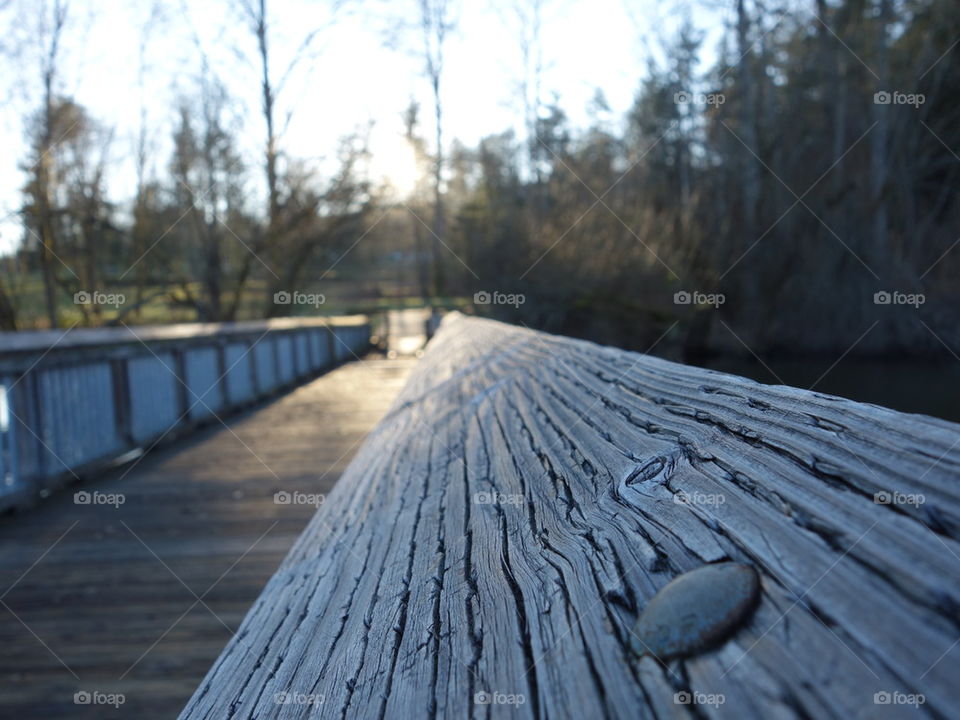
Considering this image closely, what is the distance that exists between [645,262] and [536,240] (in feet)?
8.67

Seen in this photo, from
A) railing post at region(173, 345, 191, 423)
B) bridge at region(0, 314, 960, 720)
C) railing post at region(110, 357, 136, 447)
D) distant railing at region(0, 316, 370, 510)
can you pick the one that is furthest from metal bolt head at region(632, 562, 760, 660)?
railing post at region(173, 345, 191, 423)

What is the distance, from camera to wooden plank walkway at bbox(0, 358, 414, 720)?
3053 millimetres

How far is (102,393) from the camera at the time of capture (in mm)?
6715

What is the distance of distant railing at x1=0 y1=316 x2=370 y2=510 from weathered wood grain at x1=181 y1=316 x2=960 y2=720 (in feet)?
15.2

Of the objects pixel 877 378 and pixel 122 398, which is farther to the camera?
pixel 877 378

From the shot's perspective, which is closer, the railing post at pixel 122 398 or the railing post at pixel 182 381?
the railing post at pixel 122 398

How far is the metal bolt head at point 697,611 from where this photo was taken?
28.8 inches

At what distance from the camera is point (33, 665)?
317 cm

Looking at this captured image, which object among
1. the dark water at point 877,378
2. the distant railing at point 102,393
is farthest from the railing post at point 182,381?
the dark water at point 877,378

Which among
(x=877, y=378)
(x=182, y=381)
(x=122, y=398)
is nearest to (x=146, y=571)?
(x=122, y=398)

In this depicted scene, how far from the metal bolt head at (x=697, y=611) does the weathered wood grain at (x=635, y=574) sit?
0.05 ft

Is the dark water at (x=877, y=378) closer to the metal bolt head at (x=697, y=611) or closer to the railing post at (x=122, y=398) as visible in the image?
the railing post at (x=122, y=398)

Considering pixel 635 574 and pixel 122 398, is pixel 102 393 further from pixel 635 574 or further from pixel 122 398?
pixel 635 574

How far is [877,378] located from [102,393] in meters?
14.7
